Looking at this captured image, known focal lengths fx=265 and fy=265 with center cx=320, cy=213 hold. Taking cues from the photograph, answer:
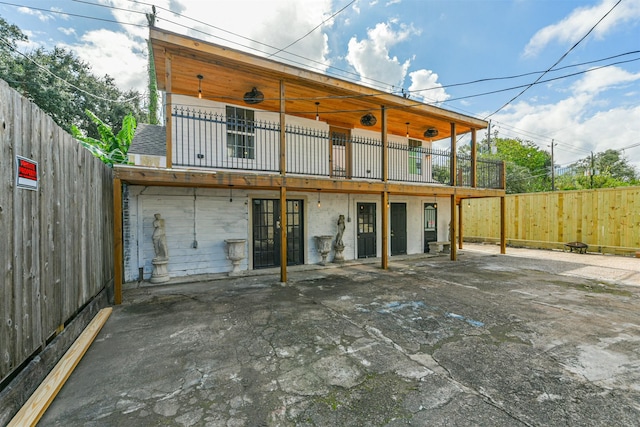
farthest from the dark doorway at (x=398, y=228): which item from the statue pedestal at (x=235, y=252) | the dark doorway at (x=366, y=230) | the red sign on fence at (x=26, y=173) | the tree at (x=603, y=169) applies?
the tree at (x=603, y=169)

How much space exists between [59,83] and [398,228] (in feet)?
68.7

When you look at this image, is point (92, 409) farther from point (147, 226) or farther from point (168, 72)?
point (168, 72)

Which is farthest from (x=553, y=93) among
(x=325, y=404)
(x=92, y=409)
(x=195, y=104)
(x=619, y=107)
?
(x=92, y=409)

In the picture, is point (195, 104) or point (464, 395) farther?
point (195, 104)

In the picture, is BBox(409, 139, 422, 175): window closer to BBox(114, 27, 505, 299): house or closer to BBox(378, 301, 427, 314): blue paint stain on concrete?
BBox(114, 27, 505, 299): house

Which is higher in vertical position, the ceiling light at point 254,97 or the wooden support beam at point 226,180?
the ceiling light at point 254,97

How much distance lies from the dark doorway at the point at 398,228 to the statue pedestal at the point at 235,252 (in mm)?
5772

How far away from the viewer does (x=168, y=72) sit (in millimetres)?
5168

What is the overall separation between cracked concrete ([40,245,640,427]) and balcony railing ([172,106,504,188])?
342cm

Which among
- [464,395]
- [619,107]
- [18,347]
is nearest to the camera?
[18,347]

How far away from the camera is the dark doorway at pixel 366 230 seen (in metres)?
9.33

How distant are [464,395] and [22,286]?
12.0ft

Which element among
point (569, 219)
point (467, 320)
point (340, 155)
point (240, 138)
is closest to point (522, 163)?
point (569, 219)

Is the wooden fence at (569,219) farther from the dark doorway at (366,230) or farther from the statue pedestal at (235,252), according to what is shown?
the statue pedestal at (235,252)
